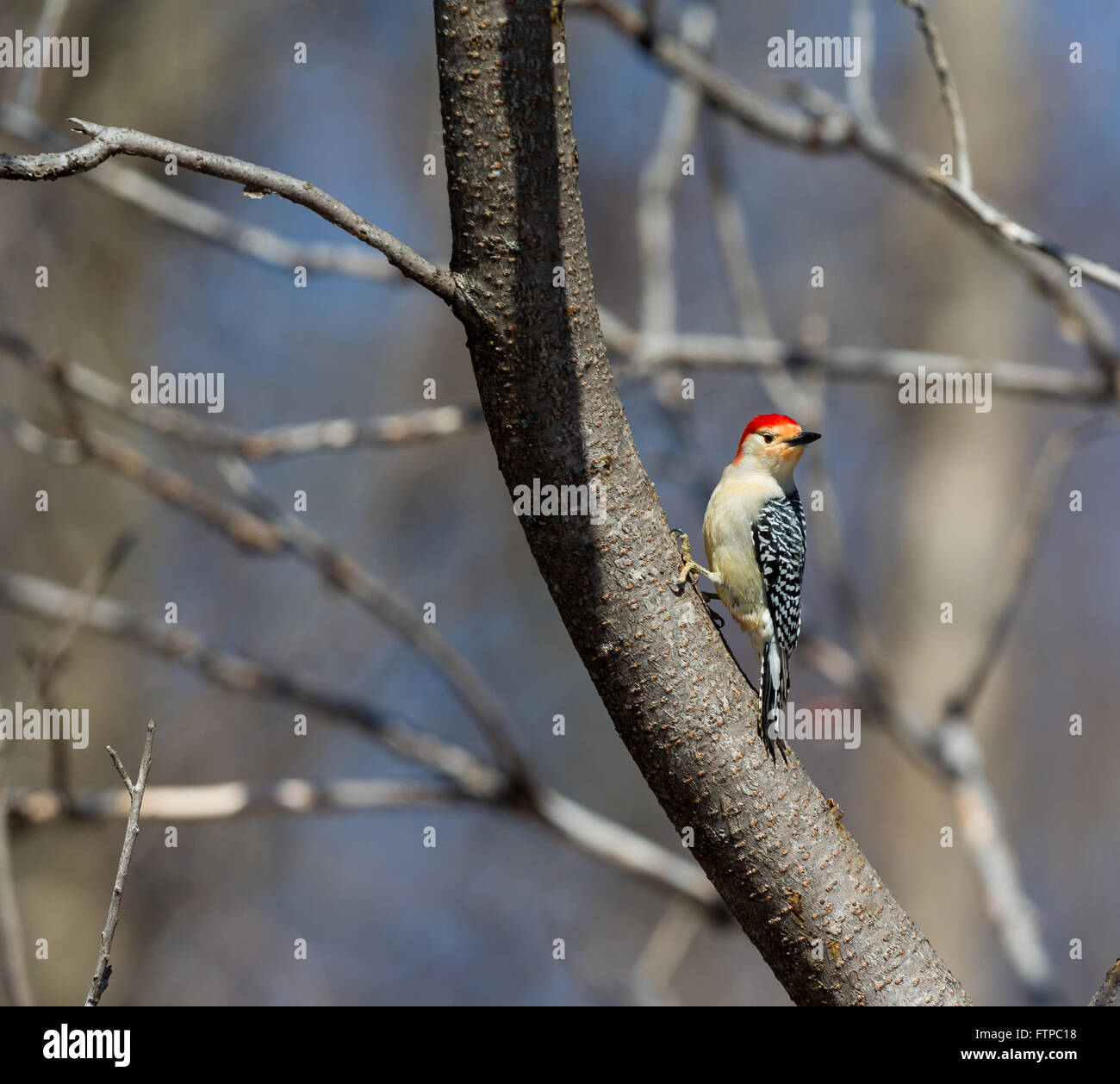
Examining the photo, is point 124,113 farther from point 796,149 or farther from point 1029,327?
point 1029,327

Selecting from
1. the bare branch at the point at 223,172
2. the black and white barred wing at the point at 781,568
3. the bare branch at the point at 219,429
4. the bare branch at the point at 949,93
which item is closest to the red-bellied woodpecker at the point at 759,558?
the black and white barred wing at the point at 781,568

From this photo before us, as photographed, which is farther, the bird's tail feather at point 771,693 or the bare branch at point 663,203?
the bare branch at point 663,203

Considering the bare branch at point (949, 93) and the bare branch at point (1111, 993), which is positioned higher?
the bare branch at point (949, 93)

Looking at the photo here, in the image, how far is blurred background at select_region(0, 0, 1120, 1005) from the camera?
739cm

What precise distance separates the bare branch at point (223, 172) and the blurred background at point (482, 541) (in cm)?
294

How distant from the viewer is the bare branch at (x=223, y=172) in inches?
59.4

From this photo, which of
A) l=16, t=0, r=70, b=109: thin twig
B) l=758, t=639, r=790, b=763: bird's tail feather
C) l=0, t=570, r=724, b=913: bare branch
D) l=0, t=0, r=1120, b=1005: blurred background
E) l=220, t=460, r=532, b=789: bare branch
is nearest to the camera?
l=758, t=639, r=790, b=763: bird's tail feather

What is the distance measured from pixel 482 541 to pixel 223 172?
373 inches

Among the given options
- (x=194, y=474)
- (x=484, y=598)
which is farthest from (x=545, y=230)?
(x=484, y=598)

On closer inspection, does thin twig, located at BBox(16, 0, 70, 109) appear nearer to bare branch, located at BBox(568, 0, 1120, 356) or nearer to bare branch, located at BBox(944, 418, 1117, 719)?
bare branch, located at BBox(568, 0, 1120, 356)

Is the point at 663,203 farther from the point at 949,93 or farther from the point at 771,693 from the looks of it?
the point at 771,693

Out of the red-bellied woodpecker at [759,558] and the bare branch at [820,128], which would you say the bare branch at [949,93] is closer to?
Result: the bare branch at [820,128]

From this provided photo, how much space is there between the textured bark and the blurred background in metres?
2.53

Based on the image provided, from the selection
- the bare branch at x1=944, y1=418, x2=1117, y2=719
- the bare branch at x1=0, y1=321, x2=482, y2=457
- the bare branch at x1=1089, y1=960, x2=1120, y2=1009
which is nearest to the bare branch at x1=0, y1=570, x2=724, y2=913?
the bare branch at x1=0, y1=321, x2=482, y2=457
